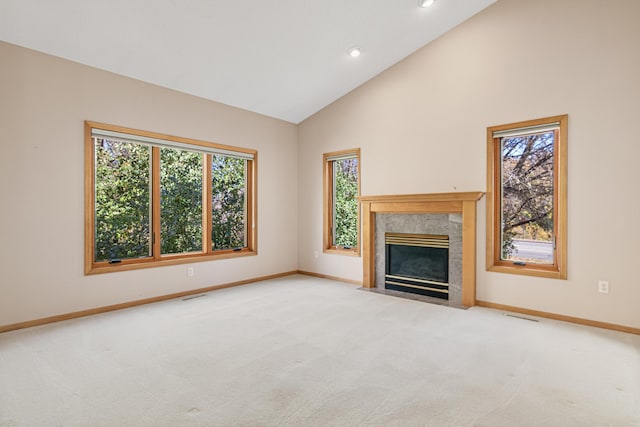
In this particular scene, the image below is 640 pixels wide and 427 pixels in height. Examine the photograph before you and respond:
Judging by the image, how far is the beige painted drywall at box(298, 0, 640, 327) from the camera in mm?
3246

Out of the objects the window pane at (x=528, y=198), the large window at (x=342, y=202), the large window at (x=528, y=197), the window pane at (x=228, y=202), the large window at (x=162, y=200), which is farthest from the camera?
the large window at (x=342, y=202)

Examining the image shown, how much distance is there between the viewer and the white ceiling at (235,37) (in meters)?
3.11

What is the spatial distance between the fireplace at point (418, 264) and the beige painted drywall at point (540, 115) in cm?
47

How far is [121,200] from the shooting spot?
4.06 meters

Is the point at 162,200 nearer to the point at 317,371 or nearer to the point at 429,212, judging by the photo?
the point at 317,371

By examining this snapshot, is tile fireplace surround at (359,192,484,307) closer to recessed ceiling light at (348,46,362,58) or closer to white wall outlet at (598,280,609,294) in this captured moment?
white wall outlet at (598,280,609,294)

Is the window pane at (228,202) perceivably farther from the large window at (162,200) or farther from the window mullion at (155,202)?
the window mullion at (155,202)

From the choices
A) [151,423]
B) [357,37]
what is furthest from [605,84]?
[151,423]

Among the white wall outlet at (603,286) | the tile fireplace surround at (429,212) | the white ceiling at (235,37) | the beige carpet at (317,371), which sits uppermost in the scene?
the white ceiling at (235,37)

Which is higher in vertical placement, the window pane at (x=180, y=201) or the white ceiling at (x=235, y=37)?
the white ceiling at (x=235, y=37)

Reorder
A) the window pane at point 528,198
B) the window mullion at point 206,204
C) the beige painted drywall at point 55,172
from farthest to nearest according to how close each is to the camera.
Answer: the window mullion at point 206,204, the window pane at point 528,198, the beige painted drywall at point 55,172

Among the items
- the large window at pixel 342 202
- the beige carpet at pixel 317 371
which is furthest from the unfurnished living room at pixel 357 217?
the large window at pixel 342 202

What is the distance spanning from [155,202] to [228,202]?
1.11 metres

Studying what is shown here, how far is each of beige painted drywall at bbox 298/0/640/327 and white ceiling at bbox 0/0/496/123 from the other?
15.7 inches
